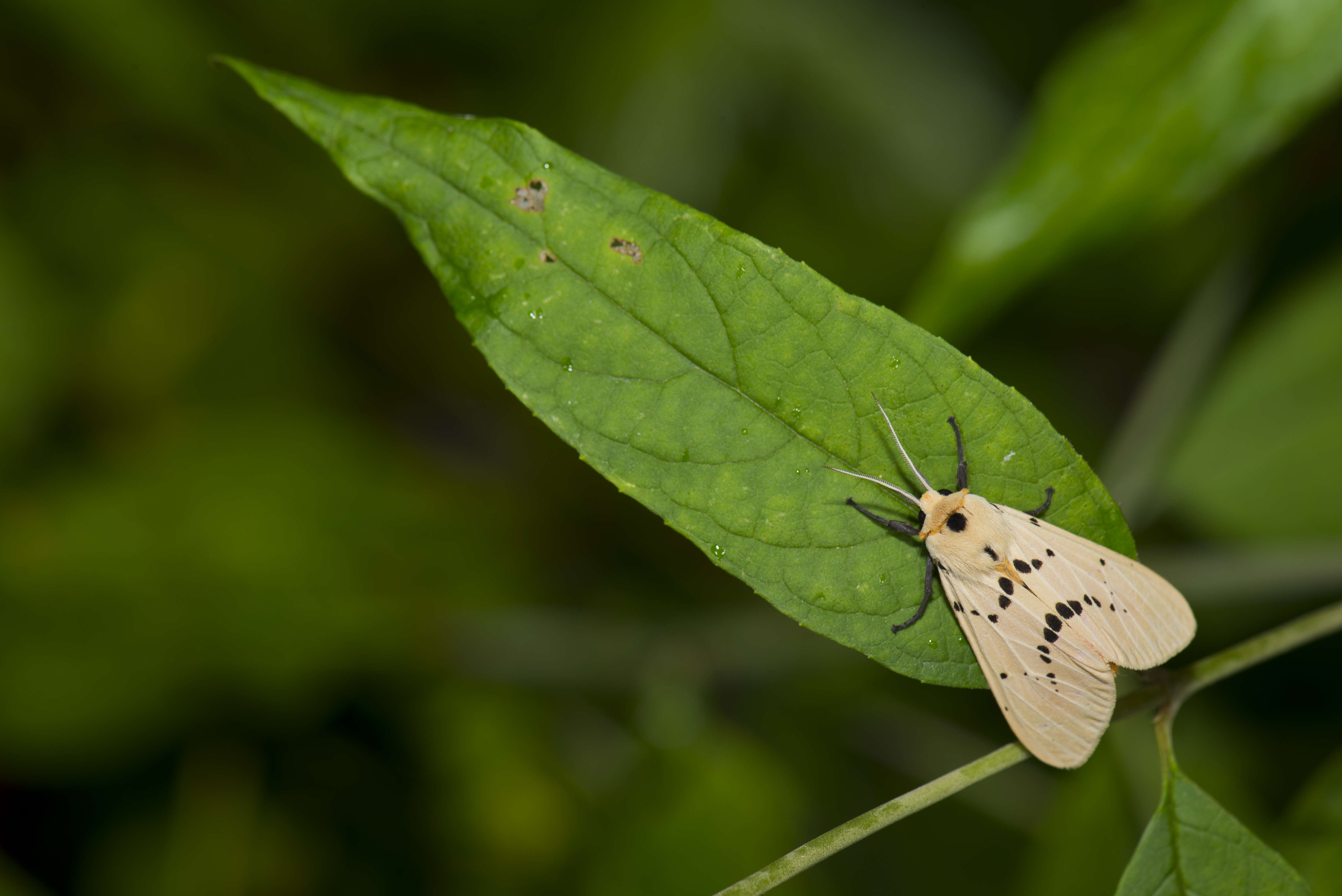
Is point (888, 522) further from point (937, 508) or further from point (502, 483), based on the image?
point (502, 483)

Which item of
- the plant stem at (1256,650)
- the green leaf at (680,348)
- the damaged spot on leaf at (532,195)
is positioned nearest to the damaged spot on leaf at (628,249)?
the green leaf at (680,348)

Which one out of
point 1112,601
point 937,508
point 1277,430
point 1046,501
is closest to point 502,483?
point 937,508

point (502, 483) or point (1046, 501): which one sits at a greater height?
point (1046, 501)

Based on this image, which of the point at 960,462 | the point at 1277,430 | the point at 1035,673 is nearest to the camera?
the point at 960,462

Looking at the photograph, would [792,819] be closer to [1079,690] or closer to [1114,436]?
[1079,690]

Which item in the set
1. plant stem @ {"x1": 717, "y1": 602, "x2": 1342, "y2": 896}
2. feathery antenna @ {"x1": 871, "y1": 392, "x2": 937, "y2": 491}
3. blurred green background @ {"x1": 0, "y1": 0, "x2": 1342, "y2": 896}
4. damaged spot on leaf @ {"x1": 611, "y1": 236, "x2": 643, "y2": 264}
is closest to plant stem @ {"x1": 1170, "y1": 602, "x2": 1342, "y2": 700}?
plant stem @ {"x1": 717, "y1": 602, "x2": 1342, "y2": 896}

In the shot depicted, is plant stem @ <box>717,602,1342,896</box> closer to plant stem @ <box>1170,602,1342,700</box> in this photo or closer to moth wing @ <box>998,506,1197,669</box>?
plant stem @ <box>1170,602,1342,700</box>

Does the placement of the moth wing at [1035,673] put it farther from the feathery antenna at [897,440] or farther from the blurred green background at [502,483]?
the blurred green background at [502,483]
